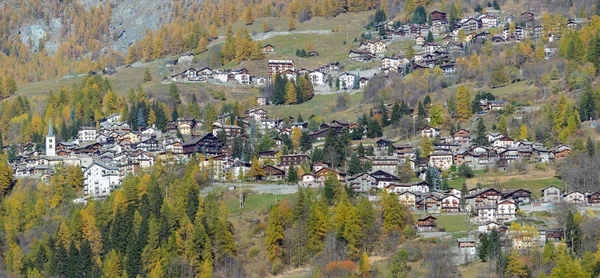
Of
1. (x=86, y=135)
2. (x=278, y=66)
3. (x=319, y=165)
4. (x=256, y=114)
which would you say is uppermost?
(x=278, y=66)

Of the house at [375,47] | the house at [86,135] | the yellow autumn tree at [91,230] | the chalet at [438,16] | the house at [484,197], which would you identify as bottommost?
the yellow autumn tree at [91,230]

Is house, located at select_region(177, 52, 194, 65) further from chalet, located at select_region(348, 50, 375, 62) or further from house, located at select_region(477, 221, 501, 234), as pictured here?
house, located at select_region(477, 221, 501, 234)

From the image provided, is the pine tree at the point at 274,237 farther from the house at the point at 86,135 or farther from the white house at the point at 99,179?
the house at the point at 86,135

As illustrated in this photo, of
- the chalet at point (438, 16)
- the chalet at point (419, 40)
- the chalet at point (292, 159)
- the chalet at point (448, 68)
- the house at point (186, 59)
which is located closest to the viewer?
the chalet at point (292, 159)

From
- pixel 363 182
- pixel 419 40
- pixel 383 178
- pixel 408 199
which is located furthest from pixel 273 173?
pixel 419 40

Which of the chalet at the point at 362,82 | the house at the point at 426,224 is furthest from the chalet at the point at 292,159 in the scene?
the chalet at the point at 362,82

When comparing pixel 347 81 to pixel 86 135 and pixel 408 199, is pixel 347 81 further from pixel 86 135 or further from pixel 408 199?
pixel 408 199
